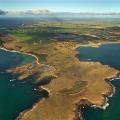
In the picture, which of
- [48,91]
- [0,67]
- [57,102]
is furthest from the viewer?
[0,67]

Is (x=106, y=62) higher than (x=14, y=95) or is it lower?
higher

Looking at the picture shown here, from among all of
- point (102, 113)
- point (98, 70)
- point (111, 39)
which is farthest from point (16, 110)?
point (111, 39)

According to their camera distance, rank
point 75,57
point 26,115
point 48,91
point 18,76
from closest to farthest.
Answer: point 26,115
point 48,91
point 18,76
point 75,57

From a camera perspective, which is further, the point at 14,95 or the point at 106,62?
the point at 106,62

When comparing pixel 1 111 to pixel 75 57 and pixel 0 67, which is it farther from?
pixel 75 57

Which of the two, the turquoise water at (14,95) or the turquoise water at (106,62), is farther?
the turquoise water at (14,95)

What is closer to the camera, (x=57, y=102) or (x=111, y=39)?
(x=57, y=102)

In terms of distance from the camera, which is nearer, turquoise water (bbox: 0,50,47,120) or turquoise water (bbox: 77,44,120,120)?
turquoise water (bbox: 77,44,120,120)
